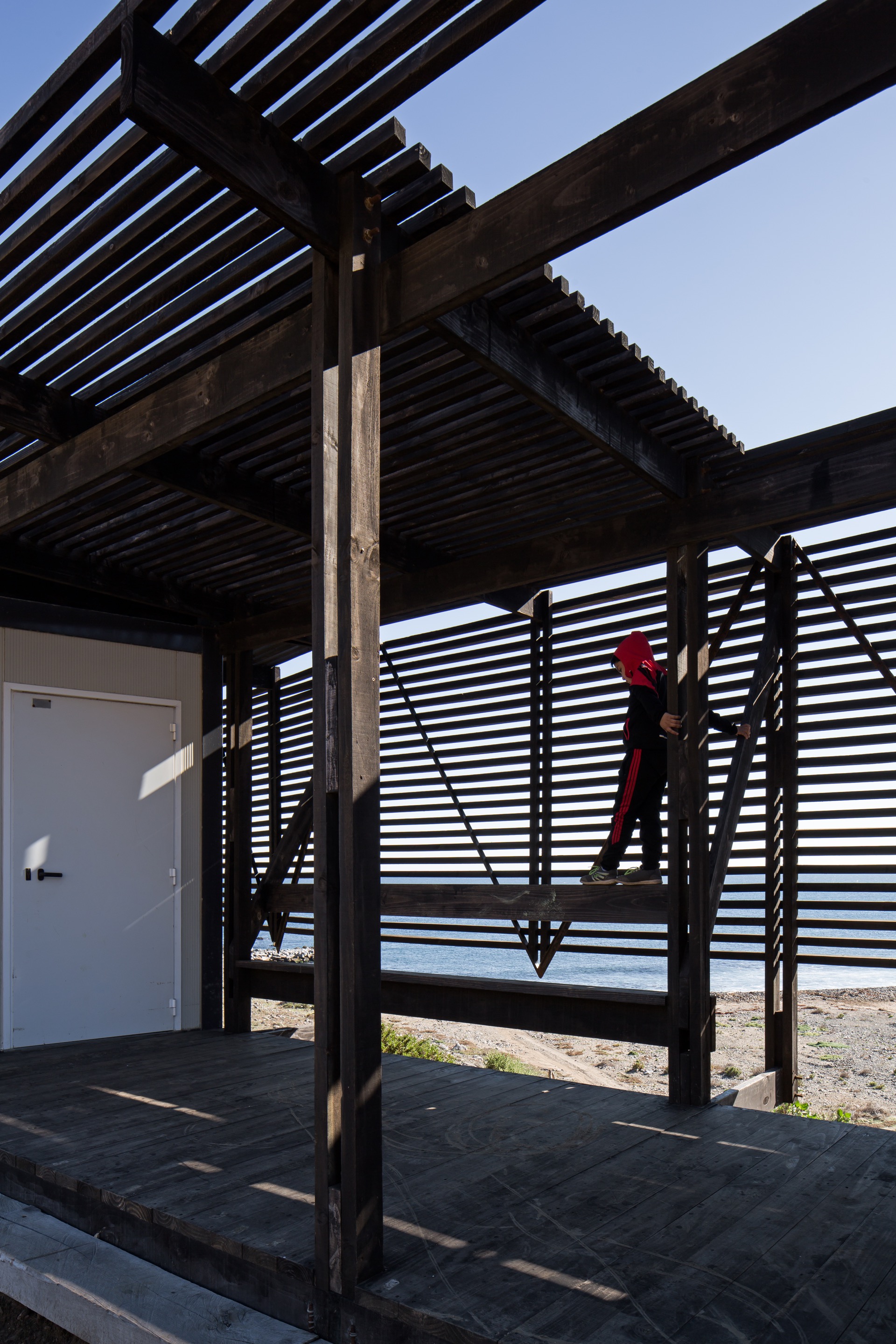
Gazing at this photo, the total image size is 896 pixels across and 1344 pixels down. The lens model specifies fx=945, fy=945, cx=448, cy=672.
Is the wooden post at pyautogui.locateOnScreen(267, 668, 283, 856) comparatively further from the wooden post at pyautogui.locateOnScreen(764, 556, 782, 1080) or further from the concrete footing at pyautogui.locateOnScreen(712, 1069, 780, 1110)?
the concrete footing at pyautogui.locateOnScreen(712, 1069, 780, 1110)

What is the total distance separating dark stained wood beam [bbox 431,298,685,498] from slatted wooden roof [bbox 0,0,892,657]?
1 cm

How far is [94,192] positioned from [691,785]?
334cm

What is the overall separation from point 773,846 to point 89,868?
424 cm

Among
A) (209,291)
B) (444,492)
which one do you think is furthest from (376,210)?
(444,492)

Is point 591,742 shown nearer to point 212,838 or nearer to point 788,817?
point 788,817

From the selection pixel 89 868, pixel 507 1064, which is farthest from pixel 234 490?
pixel 507 1064

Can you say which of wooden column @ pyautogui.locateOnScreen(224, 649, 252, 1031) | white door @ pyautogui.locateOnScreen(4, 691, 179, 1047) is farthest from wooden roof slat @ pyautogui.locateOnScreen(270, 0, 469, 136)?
wooden column @ pyautogui.locateOnScreen(224, 649, 252, 1031)

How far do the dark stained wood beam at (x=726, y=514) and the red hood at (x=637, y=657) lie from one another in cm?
43

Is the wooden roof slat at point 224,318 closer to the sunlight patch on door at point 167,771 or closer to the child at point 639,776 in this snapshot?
the child at point 639,776

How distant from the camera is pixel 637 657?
5.04m

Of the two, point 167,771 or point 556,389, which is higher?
point 556,389

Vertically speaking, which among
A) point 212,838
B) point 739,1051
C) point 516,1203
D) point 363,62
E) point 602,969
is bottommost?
point 602,969

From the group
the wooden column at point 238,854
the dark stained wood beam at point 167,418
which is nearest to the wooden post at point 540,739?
the wooden column at point 238,854

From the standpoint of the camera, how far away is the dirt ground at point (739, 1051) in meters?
8.63
